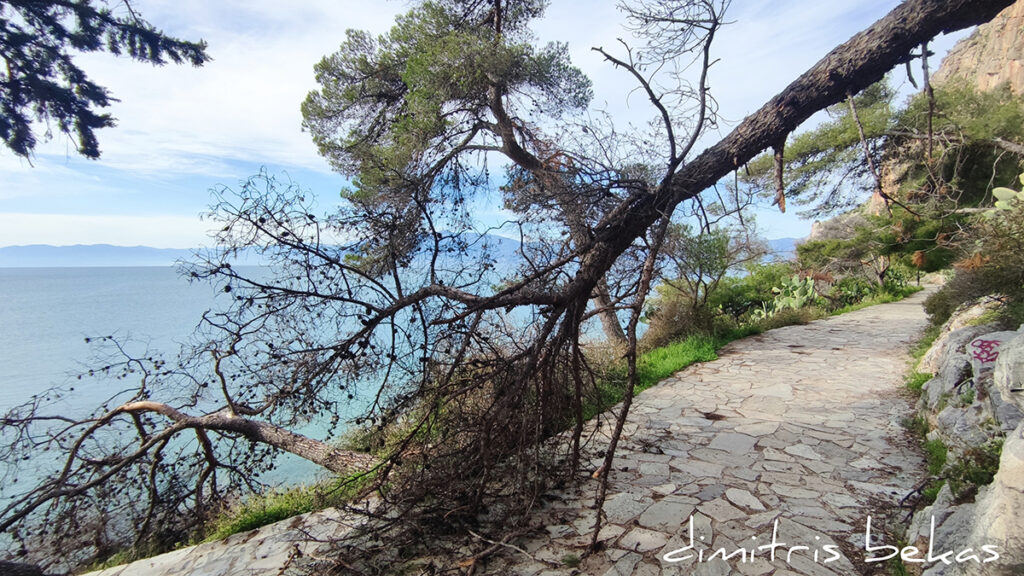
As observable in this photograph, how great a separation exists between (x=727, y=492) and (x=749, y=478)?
14.3 inches

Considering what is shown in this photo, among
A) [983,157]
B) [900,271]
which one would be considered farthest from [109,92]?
[900,271]

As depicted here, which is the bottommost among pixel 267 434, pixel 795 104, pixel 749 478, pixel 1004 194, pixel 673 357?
pixel 673 357

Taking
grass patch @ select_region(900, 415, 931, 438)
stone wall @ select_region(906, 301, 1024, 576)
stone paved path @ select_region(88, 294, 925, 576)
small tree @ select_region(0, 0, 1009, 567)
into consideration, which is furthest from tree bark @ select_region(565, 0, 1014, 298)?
grass patch @ select_region(900, 415, 931, 438)

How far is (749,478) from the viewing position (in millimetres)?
3564

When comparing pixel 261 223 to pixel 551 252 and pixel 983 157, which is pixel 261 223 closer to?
pixel 551 252

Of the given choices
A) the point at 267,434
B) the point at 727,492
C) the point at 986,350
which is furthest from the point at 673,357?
the point at 267,434

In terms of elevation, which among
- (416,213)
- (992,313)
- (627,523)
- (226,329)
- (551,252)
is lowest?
(627,523)

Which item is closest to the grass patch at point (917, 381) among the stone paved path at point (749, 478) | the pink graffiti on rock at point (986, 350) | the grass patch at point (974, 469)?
the stone paved path at point (749, 478)

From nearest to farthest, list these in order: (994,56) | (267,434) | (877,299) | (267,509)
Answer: (267,509)
(267,434)
(877,299)
(994,56)

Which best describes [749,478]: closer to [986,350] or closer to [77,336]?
[986,350]

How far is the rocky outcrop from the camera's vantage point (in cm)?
1920

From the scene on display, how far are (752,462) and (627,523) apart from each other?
1599 millimetres

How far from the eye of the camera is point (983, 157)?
1086 centimetres

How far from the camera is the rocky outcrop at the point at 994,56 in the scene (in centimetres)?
1920
